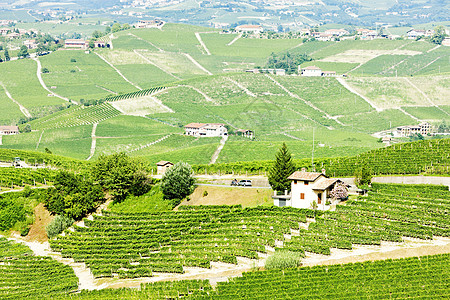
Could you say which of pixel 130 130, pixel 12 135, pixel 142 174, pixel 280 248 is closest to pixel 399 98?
pixel 130 130

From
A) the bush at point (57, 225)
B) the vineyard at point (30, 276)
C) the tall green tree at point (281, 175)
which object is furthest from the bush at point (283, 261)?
the bush at point (57, 225)

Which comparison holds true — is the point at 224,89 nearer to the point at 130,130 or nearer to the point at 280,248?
the point at 130,130

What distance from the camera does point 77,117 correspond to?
160250mm

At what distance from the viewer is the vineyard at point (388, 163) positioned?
79.9 meters

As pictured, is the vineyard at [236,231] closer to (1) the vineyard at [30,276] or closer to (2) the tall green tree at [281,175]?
(1) the vineyard at [30,276]

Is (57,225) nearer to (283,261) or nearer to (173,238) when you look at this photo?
(173,238)

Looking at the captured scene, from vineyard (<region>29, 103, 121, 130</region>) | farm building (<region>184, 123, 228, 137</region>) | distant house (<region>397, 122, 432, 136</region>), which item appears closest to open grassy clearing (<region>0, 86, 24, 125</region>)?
vineyard (<region>29, 103, 121, 130</region>)

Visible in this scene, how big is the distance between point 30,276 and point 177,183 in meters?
21.9

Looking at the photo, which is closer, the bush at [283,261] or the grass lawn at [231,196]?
the bush at [283,261]

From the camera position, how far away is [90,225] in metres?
74.2

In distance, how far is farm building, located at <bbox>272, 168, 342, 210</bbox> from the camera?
6879 centimetres

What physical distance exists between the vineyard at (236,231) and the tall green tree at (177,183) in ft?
12.6

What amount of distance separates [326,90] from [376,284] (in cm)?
14336

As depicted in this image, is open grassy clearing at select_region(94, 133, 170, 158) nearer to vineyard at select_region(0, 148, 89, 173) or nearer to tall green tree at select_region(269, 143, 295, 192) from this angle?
vineyard at select_region(0, 148, 89, 173)
